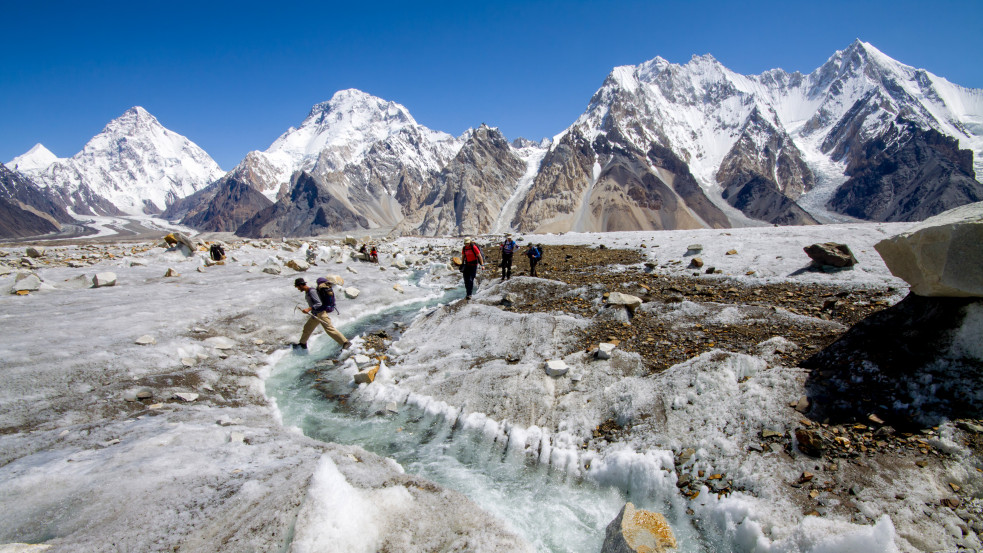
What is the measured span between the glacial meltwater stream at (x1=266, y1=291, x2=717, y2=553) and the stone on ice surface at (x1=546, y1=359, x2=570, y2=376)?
6.63ft

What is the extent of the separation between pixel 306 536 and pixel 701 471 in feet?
17.1

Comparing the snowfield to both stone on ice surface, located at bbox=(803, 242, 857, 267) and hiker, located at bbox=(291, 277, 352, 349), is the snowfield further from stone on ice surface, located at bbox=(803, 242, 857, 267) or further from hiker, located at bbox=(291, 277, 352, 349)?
hiker, located at bbox=(291, 277, 352, 349)

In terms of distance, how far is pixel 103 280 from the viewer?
632 inches

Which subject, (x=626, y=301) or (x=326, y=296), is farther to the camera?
(x=326, y=296)

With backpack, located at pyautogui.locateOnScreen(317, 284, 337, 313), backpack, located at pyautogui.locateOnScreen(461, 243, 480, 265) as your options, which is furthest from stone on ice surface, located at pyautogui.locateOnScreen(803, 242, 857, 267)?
backpack, located at pyautogui.locateOnScreen(317, 284, 337, 313)

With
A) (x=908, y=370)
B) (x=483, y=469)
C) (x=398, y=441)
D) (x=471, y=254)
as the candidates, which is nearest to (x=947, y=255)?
(x=908, y=370)

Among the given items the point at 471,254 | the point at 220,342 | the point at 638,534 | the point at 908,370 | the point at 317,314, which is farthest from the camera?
the point at 471,254

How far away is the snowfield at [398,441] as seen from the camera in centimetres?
408

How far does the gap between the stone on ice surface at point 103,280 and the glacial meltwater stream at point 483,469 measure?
39.1 feet

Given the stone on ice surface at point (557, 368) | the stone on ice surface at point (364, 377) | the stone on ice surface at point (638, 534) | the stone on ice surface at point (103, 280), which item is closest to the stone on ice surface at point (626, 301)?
the stone on ice surface at point (557, 368)

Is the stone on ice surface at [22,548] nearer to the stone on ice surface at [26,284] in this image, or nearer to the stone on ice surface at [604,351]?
the stone on ice surface at [604,351]

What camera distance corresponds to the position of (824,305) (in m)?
10.1

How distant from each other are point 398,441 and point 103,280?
1691cm

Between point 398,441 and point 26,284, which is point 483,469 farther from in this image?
Result: point 26,284
